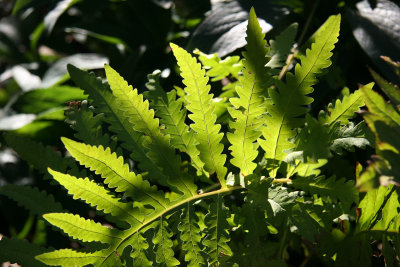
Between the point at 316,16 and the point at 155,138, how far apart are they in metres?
0.74

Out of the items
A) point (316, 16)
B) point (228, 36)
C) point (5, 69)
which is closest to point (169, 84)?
point (228, 36)

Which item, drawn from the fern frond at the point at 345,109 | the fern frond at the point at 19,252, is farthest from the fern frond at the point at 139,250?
the fern frond at the point at 345,109

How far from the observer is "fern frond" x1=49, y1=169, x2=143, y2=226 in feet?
2.31

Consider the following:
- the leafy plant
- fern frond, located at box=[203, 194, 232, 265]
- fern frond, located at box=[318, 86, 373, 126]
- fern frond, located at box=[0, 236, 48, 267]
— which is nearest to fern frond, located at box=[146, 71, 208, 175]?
the leafy plant

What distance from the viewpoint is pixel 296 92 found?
27.5 inches

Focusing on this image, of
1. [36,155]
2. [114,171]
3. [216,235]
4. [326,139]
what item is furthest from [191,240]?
[36,155]

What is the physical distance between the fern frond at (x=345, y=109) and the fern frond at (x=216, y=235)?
0.80 feet

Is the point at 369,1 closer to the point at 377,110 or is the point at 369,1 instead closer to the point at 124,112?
the point at 377,110

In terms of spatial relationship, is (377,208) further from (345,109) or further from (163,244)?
(163,244)

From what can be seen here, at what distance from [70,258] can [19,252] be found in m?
0.16

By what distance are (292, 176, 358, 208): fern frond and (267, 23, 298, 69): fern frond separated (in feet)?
0.83

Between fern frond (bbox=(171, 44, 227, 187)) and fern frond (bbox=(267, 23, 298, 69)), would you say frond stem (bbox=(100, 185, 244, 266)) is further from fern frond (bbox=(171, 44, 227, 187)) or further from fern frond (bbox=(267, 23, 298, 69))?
fern frond (bbox=(267, 23, 298, 69))

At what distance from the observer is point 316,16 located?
123 centimetres

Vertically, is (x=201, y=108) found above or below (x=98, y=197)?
above
